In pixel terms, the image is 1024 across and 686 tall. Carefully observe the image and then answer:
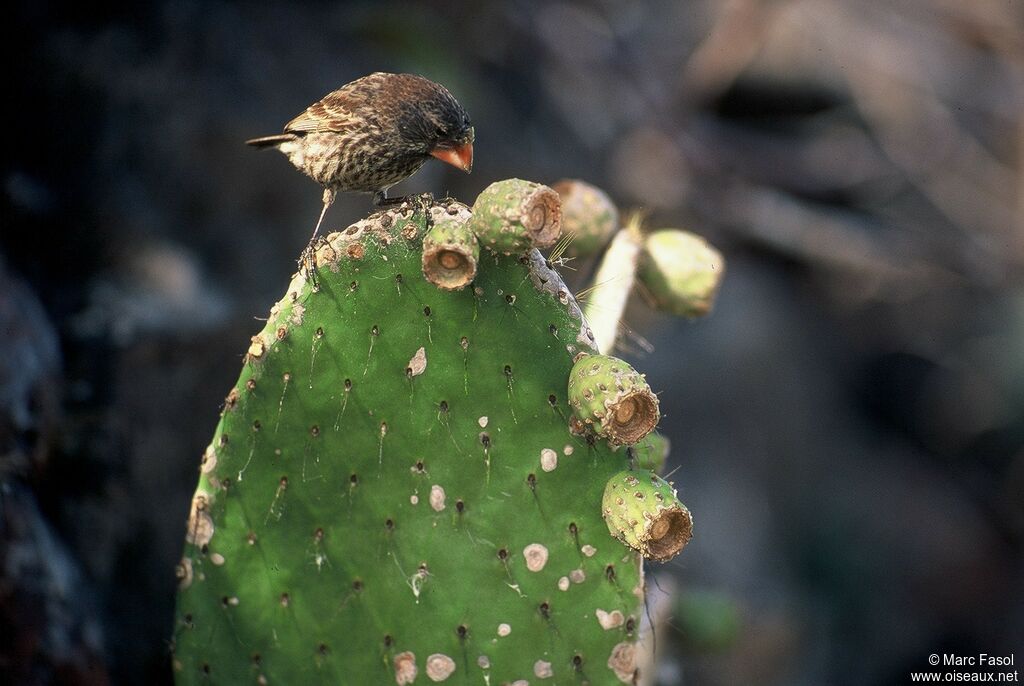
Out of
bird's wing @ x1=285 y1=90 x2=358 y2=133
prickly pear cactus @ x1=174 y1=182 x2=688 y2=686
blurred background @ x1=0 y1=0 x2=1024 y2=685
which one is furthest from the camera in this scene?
blurred background @ x1=0 y1=0 x2=1024 y2=685

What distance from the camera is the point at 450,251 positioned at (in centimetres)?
184

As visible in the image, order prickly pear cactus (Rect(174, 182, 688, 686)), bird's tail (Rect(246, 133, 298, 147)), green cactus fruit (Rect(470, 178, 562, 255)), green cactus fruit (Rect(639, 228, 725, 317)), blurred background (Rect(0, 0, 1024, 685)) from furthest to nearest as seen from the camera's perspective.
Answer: blurred background (Rect(0, 0, 1024, 685))
green cactus fruit (Rect(639, 228, 725, 317))
bird's tail (Rect(246, 133, 298, 147))
prickly pear cactus (Rect(174, 182, 688, 686))
green cactus fruit (Rect(470, 178, 562, 255))

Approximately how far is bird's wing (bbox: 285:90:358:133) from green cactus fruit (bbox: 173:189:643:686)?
1.33 ft

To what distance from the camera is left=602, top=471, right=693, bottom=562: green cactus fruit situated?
5.93 feet

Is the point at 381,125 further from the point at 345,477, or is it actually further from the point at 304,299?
the point at 345,477

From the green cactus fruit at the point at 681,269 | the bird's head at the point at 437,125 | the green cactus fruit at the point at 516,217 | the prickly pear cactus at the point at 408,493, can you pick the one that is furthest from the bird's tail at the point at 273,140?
the green cactus fruit at the point at 681,269

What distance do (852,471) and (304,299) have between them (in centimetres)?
611

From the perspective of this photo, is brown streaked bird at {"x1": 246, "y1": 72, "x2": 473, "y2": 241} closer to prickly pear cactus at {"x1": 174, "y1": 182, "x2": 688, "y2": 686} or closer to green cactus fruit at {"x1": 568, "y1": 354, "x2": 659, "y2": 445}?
prickly pear cactus at {"x1": 174, "y1": 182, "x2": 688, "y2": 686}

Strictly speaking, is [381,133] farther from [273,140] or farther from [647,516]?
[647,516]

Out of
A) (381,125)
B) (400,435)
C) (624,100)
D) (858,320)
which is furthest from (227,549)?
(858,320)

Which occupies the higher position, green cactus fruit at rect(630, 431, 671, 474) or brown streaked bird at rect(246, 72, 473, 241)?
brown streaked bird at rect(246, 72, 473, 241)

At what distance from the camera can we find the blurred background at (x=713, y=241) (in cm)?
→ 373

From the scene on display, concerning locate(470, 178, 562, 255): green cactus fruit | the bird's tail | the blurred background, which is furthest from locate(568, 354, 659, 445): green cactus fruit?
the blurred background

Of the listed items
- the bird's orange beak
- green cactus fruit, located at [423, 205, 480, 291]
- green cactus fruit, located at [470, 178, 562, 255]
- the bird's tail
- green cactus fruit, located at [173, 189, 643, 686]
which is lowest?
green cactus fruit, located at [173, 189, 643, 686]
